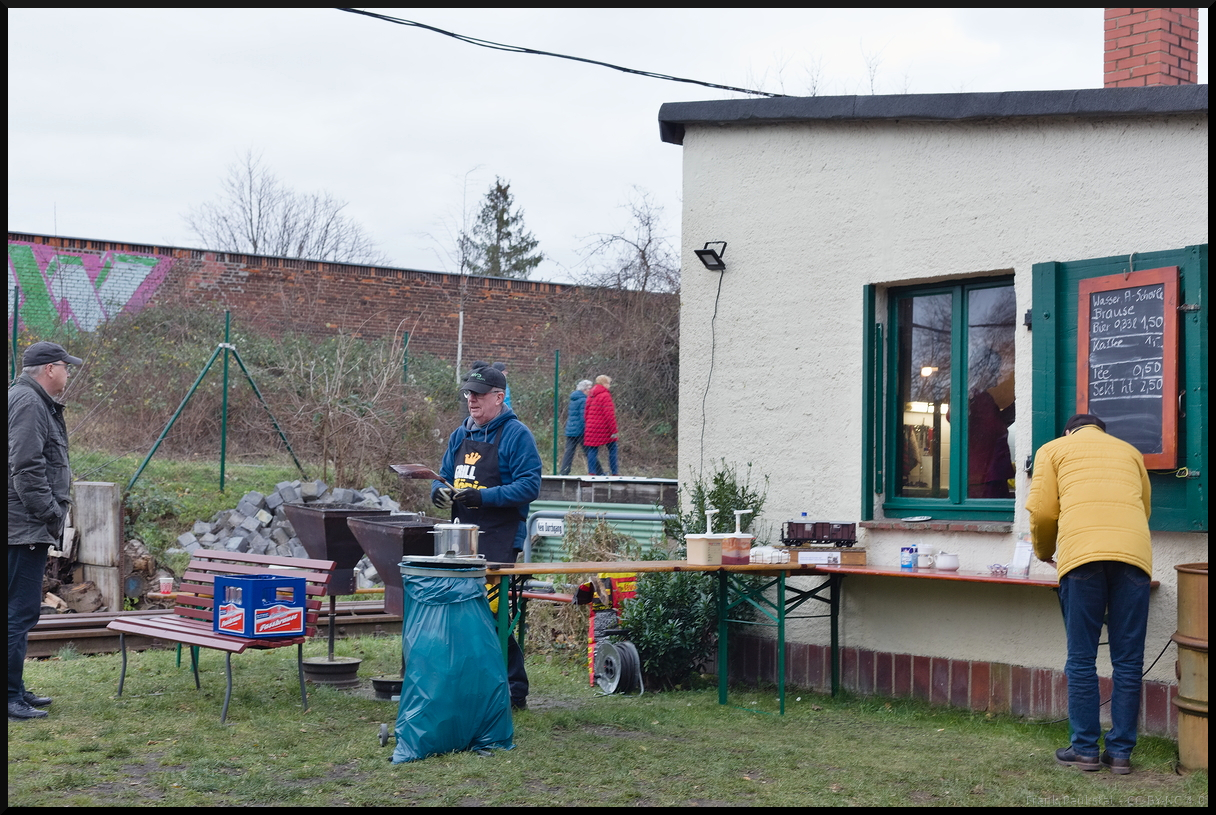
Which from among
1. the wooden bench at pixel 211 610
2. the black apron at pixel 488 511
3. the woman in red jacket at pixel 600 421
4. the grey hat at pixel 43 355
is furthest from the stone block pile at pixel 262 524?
the black apron at pixel 488 511

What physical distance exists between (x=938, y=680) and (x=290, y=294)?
15.6 meters

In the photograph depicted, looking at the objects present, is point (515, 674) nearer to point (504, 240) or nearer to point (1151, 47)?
point (1151, 47)

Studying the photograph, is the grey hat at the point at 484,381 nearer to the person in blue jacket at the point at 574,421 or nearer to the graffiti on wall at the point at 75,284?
the person in blue jacket at the point at 574,421

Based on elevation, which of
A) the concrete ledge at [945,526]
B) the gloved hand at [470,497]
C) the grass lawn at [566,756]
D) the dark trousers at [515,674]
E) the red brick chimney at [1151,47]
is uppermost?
the red brick chimney at [1151,47]

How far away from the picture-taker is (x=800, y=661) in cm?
845

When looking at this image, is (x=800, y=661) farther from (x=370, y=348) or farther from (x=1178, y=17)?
(x=370, y=348)

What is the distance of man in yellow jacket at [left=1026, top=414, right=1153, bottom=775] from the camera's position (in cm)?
584

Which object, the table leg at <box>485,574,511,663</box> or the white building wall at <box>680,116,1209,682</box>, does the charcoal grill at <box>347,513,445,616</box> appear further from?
the white building wall at <box>680,116,1209,682</box>

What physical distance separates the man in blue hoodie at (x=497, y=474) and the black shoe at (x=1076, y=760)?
3.07m

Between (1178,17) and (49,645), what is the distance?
31.3 feet

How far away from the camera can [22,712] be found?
6676 millimetres

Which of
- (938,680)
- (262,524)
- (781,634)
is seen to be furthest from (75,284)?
(938,680)

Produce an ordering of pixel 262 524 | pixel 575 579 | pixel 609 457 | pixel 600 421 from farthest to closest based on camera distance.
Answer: pixel 609 457, pixel 600 421, pixel 262 524, pixel 575 579

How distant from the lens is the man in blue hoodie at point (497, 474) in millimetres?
6961
